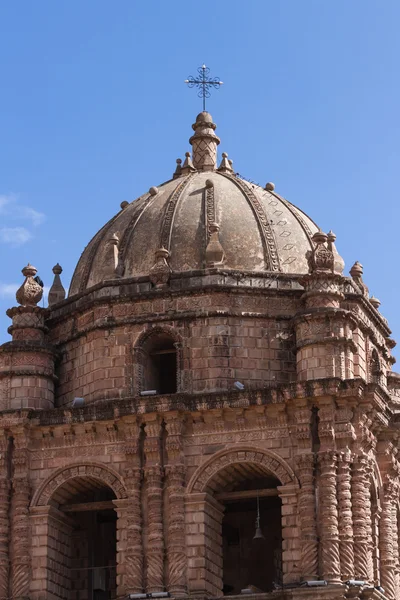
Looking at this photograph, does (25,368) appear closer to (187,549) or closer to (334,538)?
(187,549)

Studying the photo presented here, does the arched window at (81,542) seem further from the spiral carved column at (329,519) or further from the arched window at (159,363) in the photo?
the spiral carved column at (329,519)

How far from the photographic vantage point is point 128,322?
46.8 metres

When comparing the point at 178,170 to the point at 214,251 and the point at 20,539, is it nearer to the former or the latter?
the point at 214,251

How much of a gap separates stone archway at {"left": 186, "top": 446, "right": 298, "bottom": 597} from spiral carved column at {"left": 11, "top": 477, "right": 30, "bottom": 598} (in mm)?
4145

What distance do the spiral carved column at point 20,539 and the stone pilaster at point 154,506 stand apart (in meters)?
3.21

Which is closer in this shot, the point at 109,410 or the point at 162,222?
the point at 109,410

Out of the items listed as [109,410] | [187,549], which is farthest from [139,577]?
[109,410]

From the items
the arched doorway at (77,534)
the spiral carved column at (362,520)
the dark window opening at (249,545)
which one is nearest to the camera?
the spiral carved column at (362,520)

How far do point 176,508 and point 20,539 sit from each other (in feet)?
13.3

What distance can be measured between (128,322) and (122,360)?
1006mm

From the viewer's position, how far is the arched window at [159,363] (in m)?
46.8

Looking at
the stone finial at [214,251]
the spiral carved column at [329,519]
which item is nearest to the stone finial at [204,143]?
the stone finial at [214,251]

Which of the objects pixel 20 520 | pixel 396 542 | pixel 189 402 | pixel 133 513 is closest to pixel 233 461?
pixel 189 402

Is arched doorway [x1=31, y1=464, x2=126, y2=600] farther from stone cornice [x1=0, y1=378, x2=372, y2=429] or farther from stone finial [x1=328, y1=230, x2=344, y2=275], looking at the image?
stone finial [x1=328, y1=230, x2=344, y2=275]
